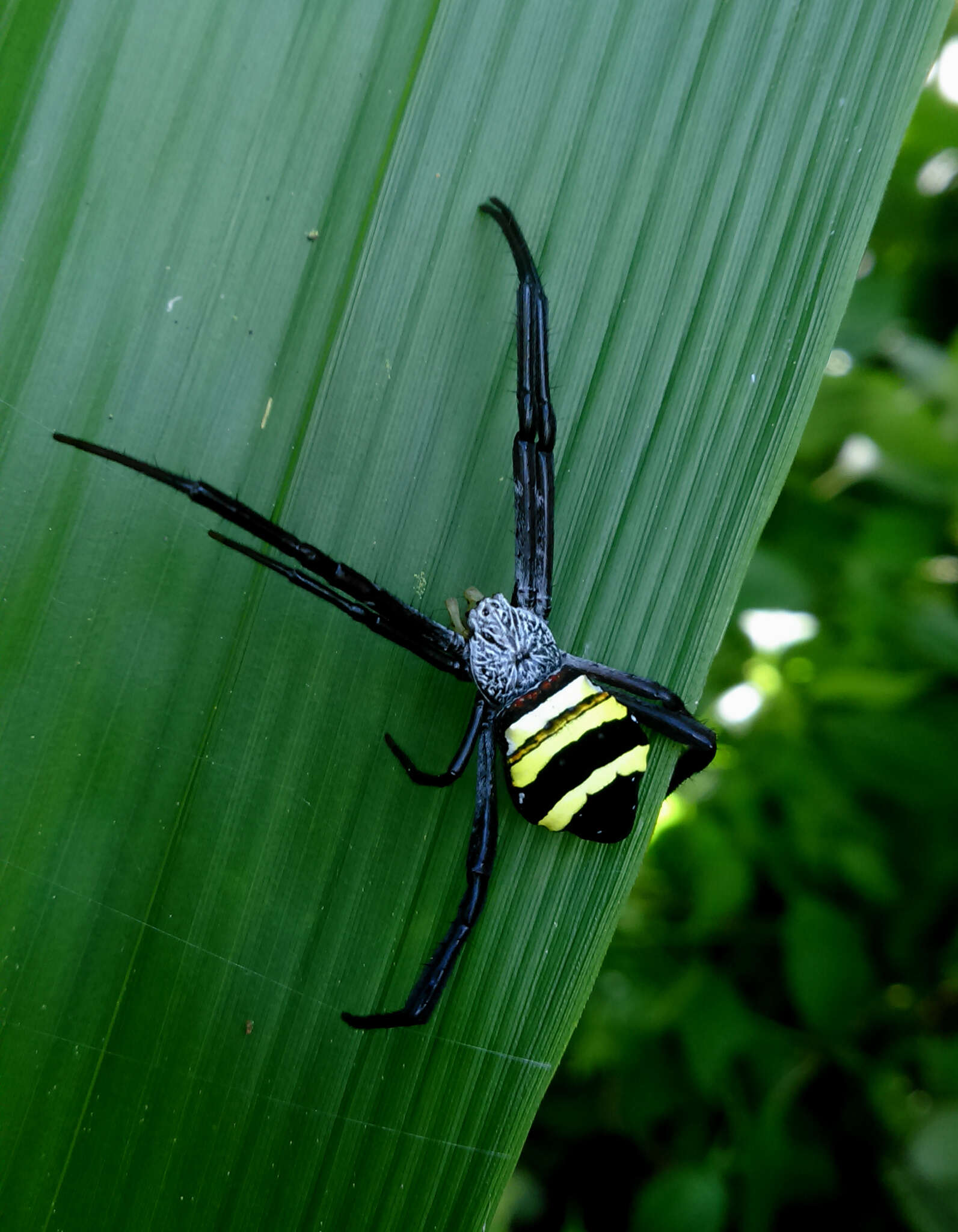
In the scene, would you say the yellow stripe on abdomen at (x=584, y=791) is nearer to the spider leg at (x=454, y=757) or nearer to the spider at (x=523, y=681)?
the spider at (x=523, y=681)

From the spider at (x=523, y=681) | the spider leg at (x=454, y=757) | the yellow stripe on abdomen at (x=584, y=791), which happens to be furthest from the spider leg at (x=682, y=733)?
the spider leg at (x=454, y=757)

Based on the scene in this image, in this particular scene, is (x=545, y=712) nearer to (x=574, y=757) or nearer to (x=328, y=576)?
(x=574, y=757)

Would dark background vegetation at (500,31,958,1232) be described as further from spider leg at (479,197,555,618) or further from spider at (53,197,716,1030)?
spider leg at (479,197,555,618)

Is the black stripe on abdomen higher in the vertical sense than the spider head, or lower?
lower

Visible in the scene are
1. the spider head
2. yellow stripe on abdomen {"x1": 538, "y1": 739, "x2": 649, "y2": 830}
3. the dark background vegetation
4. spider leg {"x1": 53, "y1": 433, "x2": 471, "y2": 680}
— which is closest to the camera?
spider leg {"x1": 53, "y1": 433, "x2": 471, "y2": 680}

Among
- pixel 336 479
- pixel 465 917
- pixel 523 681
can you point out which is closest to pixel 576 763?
pixel 523 681

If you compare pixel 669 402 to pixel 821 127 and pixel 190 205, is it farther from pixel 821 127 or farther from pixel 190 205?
pixel 190 205

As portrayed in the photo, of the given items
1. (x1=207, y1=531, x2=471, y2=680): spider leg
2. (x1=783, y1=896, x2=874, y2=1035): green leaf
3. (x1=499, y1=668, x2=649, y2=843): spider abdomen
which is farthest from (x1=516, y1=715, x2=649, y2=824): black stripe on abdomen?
(x1=783, y1=896, x2=874, y2=1035): green leaf

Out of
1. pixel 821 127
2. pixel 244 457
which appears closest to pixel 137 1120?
pixel 244 457

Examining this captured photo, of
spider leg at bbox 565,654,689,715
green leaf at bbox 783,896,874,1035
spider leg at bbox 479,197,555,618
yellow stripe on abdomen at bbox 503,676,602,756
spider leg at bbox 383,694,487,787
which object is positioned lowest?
green leaf at bbox 783,896,874,1035
